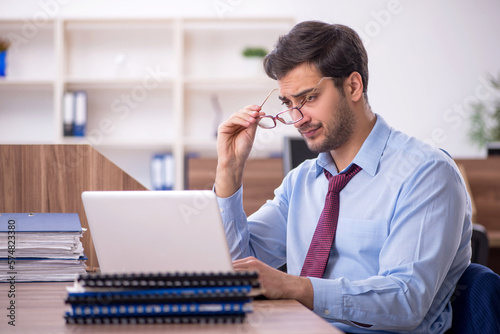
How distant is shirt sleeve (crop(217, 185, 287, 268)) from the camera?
1.56 m

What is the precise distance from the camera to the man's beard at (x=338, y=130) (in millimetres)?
1575

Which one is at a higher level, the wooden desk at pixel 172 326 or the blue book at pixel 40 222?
the blue book at pixel 40 222

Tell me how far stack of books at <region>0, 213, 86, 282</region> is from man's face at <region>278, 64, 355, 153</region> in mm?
700

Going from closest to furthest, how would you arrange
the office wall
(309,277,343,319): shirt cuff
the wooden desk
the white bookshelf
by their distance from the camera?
the wooden desk, (309,277,343,319): shirt cuff, the white bookshelf, the office wall

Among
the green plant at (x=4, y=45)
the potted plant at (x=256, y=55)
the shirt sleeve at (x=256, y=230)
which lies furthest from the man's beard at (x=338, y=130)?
the green plant at (x=4, y=45)

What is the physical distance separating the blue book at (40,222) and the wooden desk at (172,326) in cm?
20

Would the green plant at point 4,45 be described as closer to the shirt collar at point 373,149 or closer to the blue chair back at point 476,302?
the shirt collar at point 373,149

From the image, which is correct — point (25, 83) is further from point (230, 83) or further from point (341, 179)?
point (341, 179)

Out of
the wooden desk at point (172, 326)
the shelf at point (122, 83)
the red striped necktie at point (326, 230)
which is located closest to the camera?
the wooden desk at point (172, 326)

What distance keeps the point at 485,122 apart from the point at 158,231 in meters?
4.56

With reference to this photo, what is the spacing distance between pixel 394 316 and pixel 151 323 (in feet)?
1.79

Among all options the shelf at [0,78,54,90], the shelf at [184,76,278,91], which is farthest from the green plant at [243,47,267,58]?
the shelf at [0,78,54,90]

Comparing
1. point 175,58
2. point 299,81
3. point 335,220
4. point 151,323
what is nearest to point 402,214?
point 335,220

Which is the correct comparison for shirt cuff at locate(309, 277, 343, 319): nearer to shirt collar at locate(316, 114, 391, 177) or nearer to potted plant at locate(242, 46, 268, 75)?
shirt collar at locate(316, 114, 391, 177)
